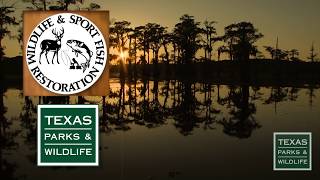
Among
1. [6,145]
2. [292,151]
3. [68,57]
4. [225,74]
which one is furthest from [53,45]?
[225,74]

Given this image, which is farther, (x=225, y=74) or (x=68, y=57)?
(x=225, y=74)

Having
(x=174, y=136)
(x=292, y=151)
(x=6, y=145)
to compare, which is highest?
(x=292, y=151)

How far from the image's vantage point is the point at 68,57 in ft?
34.1

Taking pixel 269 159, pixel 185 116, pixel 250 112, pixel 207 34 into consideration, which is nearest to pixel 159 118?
pixel 185 116

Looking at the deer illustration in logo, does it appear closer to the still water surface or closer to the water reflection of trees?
the still water surface

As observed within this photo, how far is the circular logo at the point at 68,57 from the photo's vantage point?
10070mm

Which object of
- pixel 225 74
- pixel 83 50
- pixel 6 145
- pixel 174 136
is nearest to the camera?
pixel 83 50

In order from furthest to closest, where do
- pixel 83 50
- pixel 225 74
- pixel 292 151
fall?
pixel 225 74, pixel 292 151, pixel 83 50

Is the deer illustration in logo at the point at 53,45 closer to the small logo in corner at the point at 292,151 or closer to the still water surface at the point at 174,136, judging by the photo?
the still water surface at the point at 174,136

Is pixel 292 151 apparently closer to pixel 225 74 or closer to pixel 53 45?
pixel 53 45

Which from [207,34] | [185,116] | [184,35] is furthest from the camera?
[207,34]

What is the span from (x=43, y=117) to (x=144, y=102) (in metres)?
22.4

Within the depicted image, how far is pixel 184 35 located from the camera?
3534 centimetres

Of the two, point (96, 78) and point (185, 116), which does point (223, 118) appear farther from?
point (96, 78)
